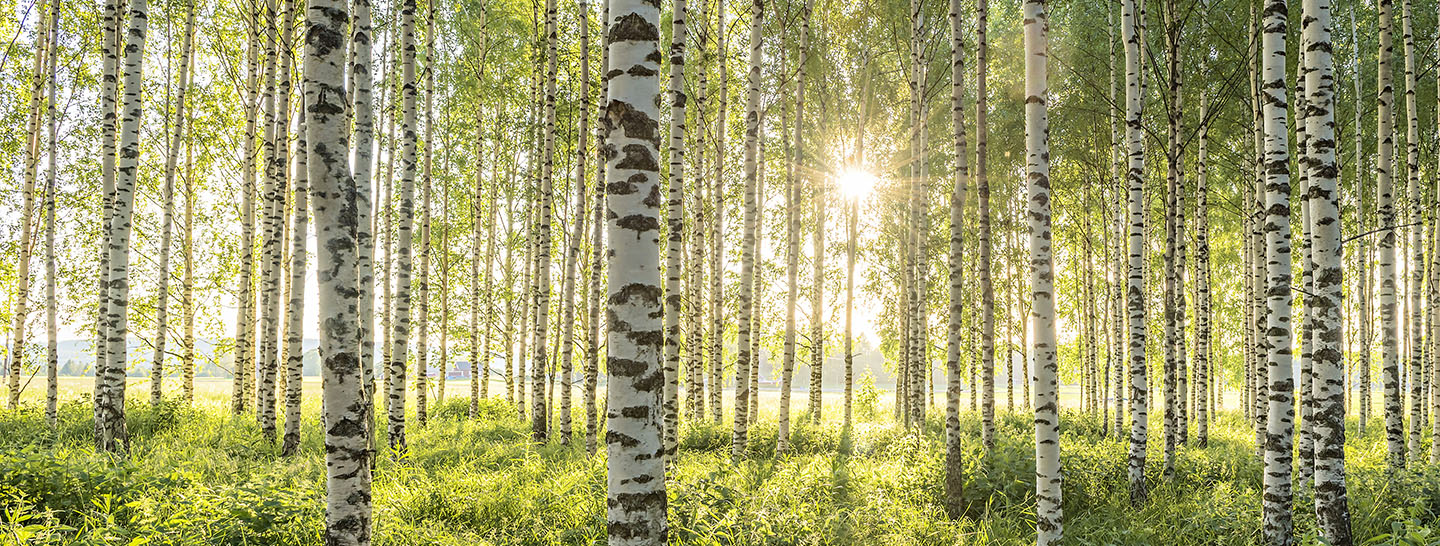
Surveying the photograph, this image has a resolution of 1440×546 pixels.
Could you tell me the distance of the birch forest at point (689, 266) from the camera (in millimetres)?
4977

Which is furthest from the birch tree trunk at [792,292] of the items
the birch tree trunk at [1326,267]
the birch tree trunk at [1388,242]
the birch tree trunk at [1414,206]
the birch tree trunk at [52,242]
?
the birch tree trunk at [52,242]

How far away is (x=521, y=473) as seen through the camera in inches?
319

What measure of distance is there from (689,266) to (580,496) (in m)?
13.3

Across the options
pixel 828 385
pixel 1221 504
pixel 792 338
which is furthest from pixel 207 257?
pixel 828 385

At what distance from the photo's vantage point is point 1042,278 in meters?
5.37

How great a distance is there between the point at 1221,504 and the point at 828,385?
101 m

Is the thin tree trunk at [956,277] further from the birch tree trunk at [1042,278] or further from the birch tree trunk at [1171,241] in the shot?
the birch tree trunk at [1171,241]

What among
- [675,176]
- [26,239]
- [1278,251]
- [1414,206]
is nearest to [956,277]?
[1278,251]

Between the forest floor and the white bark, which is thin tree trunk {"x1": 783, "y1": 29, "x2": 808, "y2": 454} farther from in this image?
the white bark

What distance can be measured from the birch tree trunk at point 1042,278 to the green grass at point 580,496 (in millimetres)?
1083

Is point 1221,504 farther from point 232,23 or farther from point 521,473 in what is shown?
point 232,23

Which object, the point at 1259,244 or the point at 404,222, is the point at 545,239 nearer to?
the point at 404,222

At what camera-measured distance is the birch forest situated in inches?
196

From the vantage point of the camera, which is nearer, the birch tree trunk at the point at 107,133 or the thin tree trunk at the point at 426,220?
the birch tree trunk at the point at 107,133
